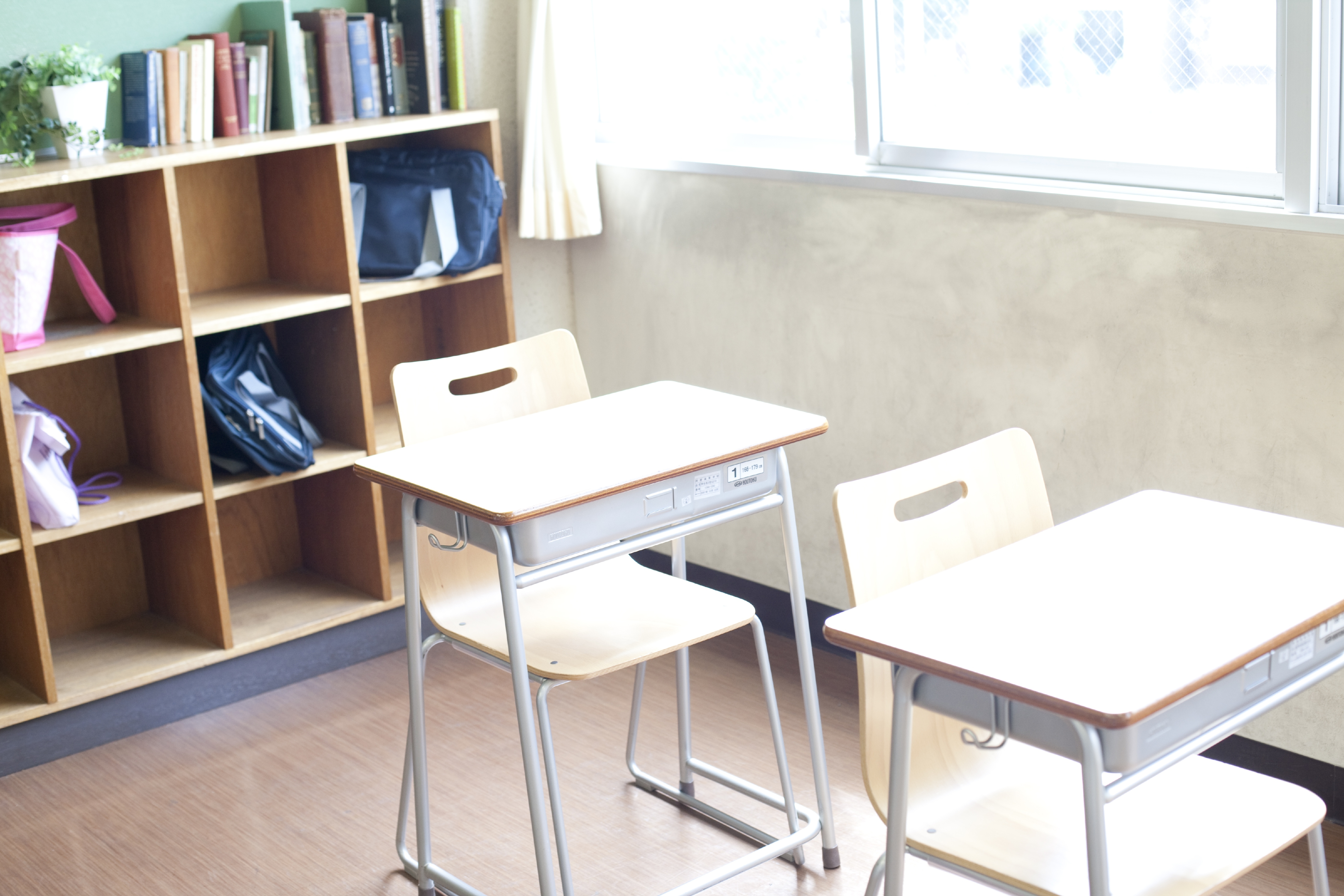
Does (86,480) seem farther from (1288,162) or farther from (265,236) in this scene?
(1288,162)

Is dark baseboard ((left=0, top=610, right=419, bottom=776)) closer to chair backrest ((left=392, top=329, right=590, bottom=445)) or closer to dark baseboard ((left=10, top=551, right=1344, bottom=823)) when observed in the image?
dark baseboard ((left=10, top=551, right=1344, bottom=823))

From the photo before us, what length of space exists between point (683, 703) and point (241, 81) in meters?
1.82

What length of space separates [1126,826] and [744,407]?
1068mm

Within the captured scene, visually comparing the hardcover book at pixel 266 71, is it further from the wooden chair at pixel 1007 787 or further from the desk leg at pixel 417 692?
the wooden chair at pixel 1007 787

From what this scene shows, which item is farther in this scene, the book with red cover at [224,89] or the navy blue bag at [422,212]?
the navy blue bag at [422,212]

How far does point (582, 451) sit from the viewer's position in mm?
2383

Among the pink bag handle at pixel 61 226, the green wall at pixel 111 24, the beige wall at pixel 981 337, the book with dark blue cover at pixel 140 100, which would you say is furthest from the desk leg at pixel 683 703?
the green wall at pixel 111 24

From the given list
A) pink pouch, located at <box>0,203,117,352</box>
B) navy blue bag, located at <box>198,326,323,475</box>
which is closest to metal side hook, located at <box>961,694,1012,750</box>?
navy blue bag, located at <box>198,326,323,475</box>

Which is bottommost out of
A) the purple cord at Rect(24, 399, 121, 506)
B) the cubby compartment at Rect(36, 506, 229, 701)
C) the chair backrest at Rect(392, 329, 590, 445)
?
the cubby compartment at Rect(36, 506, 229, 701)

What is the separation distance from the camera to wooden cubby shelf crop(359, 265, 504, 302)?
138 inches

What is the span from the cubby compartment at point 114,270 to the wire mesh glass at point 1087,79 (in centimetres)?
164

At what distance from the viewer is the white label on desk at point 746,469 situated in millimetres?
2361

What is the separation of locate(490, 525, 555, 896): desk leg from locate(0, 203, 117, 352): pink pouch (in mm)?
1438

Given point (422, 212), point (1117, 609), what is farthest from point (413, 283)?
point (1117, 609)
